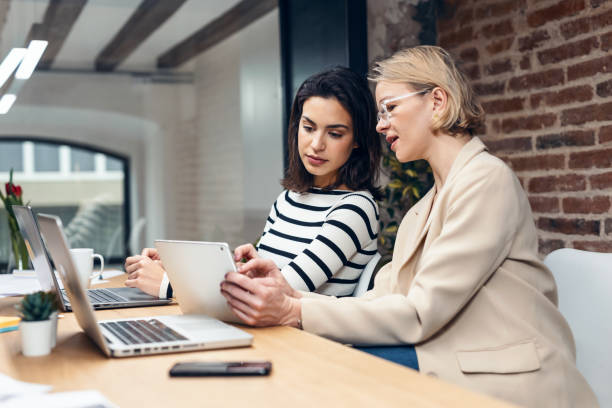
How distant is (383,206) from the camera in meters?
3.42

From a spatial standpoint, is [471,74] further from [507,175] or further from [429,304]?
[429,304]

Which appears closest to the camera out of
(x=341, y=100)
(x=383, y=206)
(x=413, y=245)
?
(x=413, y=245)

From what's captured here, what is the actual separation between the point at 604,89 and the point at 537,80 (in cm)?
37

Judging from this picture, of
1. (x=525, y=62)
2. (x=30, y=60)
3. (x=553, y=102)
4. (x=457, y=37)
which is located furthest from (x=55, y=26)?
(x=553, y=102)

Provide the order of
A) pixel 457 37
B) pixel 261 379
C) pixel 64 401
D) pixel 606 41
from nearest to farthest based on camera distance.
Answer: pixel 64 401 → pixel 261 379 → pixel 606 41 → pixel 457 37

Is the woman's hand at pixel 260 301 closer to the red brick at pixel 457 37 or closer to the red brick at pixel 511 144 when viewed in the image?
the red brick at pixel 511 144

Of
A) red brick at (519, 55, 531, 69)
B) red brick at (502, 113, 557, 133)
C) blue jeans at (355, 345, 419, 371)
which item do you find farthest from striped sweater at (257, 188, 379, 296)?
red brick at (519, 55, 531, 69)

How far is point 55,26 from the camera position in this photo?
3211mm

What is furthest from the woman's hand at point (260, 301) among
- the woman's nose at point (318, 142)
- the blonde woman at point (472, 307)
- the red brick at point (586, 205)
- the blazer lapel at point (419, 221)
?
the red brick at point (586, 205)

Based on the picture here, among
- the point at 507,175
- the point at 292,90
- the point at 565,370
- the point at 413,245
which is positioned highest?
the point at 292,90

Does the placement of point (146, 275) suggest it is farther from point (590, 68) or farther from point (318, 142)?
point (590, 68)

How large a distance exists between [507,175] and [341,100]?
0.76 meters

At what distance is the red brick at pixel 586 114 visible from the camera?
2574 millimetres

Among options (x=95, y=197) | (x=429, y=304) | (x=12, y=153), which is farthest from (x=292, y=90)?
(x=429, y=304)
